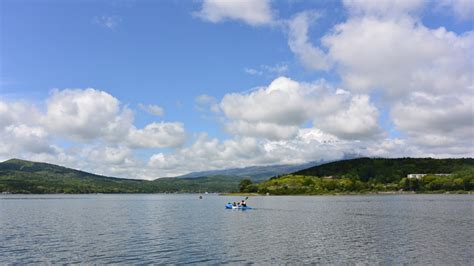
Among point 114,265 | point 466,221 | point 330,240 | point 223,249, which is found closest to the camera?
point 114,265

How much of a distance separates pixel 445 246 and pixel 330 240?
14.8 meters

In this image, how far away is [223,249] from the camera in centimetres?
5281

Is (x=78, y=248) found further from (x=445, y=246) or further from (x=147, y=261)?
(x=445, y=246)

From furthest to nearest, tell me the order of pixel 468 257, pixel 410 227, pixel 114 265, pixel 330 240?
pixel 410 227 → pixel 330 240 → pixel 468 257 → pixel 114 265

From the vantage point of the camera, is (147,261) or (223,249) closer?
(147,261)

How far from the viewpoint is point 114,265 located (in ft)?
141

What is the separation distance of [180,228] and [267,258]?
35.3 metres

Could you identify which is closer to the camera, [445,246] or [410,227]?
[445,246]

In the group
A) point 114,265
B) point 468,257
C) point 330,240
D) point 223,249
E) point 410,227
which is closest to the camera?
point 114,265

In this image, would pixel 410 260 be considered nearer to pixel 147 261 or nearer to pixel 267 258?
pixel 267 258

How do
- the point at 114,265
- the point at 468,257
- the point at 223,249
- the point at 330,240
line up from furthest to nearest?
the point at 330,240 < the point at 223,249 < the point at 468,257 < the point at 114,265

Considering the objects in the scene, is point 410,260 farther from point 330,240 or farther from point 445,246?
point 330,240

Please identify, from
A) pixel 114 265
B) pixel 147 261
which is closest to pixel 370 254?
pixel 147 261

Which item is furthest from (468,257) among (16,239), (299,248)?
(16,239)
